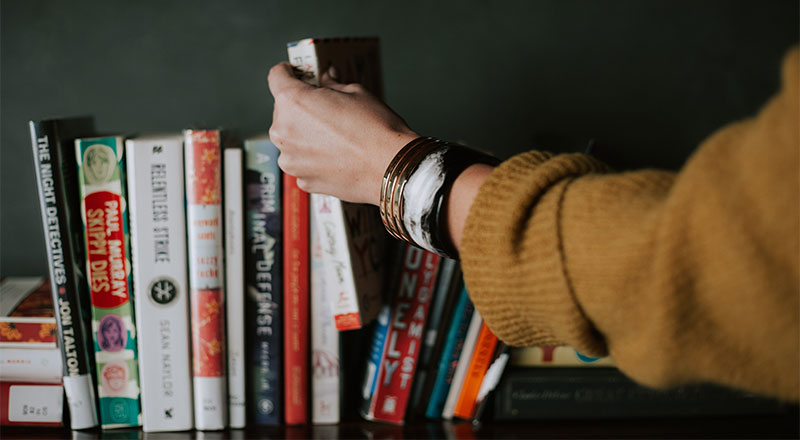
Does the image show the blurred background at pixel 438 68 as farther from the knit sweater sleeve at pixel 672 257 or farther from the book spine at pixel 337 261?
the knit sweater sleeve at pixel 672 257

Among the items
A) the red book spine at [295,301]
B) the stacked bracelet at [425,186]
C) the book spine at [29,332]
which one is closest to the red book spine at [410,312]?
the red book spine at [295,301]

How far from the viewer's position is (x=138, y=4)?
1020 mm

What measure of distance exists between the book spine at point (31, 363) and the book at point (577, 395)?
0.58 meters

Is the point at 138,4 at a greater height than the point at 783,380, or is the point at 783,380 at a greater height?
the point at 138,4

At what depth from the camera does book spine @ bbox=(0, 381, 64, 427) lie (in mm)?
827

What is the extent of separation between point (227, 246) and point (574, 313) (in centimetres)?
53

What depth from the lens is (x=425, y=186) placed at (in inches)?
19.9

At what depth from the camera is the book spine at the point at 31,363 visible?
0.83 meters

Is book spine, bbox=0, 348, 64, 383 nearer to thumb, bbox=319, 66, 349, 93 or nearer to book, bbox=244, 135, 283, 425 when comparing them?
book, bbox=244, 135, 283, 425

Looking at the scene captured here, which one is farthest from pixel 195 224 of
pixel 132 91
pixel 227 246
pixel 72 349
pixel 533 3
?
pixel 533 3

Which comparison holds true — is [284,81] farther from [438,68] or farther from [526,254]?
[438,68]

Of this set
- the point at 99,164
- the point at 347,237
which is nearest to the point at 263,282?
the point at 347,237

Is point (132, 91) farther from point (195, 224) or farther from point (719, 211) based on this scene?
point (719, 211)

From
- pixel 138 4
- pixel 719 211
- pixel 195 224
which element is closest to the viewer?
pixel 719 211
